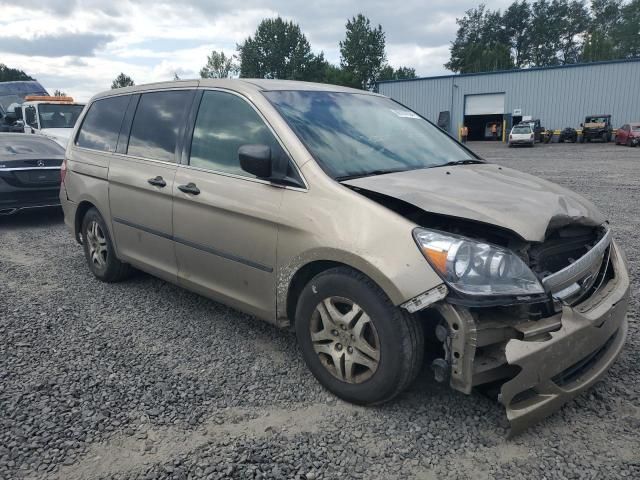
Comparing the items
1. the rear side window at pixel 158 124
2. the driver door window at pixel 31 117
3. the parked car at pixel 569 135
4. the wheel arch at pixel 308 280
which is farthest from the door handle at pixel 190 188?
the parked car at pixel 569 135

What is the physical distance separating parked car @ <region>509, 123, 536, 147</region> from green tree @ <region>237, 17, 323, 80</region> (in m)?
49.1

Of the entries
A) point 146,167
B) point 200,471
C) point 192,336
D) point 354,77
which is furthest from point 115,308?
point 354,77

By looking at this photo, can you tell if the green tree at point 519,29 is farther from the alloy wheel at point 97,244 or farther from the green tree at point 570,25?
the alloy wheel at point 97,244

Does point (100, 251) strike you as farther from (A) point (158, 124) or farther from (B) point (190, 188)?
(B) point (190, 188)

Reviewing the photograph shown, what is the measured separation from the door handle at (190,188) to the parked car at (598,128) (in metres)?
37.0

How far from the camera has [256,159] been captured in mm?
2961

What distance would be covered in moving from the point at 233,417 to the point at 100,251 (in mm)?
2835

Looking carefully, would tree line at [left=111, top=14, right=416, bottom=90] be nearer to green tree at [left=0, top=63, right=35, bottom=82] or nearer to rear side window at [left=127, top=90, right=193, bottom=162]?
green tree at [left=0, top=63, right=35, bottom=82]

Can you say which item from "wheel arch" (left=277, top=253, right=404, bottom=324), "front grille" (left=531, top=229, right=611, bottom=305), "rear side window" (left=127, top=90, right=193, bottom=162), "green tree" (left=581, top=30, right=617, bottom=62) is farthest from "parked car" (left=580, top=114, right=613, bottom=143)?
"green tree" (left=581, top=30, right=617, bottom=62)

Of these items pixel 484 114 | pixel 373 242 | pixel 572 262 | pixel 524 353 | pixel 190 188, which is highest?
pixel 484 114

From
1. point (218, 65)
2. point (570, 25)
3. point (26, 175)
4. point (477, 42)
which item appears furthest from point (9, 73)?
point (26, 175)

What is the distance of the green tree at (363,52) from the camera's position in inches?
3105

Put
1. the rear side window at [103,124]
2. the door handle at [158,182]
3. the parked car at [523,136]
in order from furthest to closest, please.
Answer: the parked car at [523,136] < the rear side window at [103,124] < the door handle at [158,182]

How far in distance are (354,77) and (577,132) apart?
46985 millimetres
